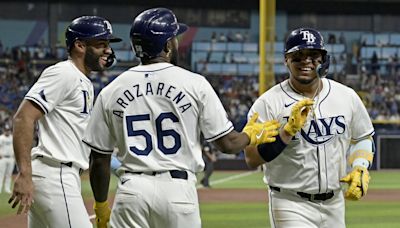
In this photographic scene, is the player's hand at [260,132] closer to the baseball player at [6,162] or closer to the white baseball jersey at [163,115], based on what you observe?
the white baseball jersey at [163,115]

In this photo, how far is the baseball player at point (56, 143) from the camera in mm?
5258

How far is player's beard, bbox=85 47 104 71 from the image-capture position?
5.86 metres

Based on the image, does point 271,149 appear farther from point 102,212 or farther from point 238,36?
point 238,36

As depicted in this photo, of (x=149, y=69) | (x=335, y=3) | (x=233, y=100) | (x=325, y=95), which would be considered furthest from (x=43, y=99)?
(x=335, y=3)

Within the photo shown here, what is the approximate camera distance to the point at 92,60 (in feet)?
19.3

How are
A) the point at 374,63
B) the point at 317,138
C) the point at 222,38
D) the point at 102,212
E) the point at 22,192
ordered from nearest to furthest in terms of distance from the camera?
the point at 22,192, the point at 102,212, the point at 317,138, the point at 374,63, the point at 222,38


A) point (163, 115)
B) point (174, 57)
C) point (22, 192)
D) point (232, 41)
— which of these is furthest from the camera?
point (232, 41)

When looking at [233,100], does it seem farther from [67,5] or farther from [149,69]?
[149,69]

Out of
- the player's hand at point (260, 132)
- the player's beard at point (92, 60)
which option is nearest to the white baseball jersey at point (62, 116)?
the player's beard at point (92, 60)

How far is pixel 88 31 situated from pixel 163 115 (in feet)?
5.70

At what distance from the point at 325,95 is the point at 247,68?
30174mm

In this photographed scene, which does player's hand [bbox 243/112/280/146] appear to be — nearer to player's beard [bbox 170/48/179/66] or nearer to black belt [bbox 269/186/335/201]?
player's beard [bbox 170/48/179/66]

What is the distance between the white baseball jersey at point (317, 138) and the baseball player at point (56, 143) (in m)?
1.20

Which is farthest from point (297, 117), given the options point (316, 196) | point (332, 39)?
point (332, 39)
